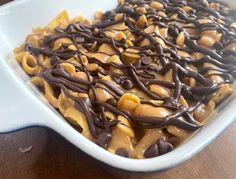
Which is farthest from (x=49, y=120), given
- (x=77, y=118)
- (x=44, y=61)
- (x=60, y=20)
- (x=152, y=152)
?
(x=60, y=20)

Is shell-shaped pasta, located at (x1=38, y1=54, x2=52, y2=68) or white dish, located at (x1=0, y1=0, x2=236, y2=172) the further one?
shell-shaped pasta, located at (x1=38, y1=54, x2=52, y2=68)

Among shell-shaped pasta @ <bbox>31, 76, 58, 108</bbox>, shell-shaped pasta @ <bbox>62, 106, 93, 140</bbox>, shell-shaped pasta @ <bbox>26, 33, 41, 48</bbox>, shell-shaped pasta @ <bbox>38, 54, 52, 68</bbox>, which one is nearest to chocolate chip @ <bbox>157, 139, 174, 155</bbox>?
shell-shaped pasta @ <bbox>62, 106, 93, 140</bbox>

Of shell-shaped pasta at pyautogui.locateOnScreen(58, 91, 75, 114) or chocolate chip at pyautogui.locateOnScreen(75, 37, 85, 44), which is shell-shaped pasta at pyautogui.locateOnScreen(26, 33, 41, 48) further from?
shell-shaped pasta at pyautogui.locateOnScreen(58, 91, 75, 114)

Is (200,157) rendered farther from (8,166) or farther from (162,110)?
(8,166)

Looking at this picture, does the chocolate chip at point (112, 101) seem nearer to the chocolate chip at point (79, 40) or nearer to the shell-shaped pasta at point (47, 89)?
the shell-shaped pasta at point (47, 89)

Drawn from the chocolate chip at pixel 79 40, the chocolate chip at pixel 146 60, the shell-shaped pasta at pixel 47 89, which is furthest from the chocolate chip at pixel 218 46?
the shell-shaped pasta at pixel 47 89
